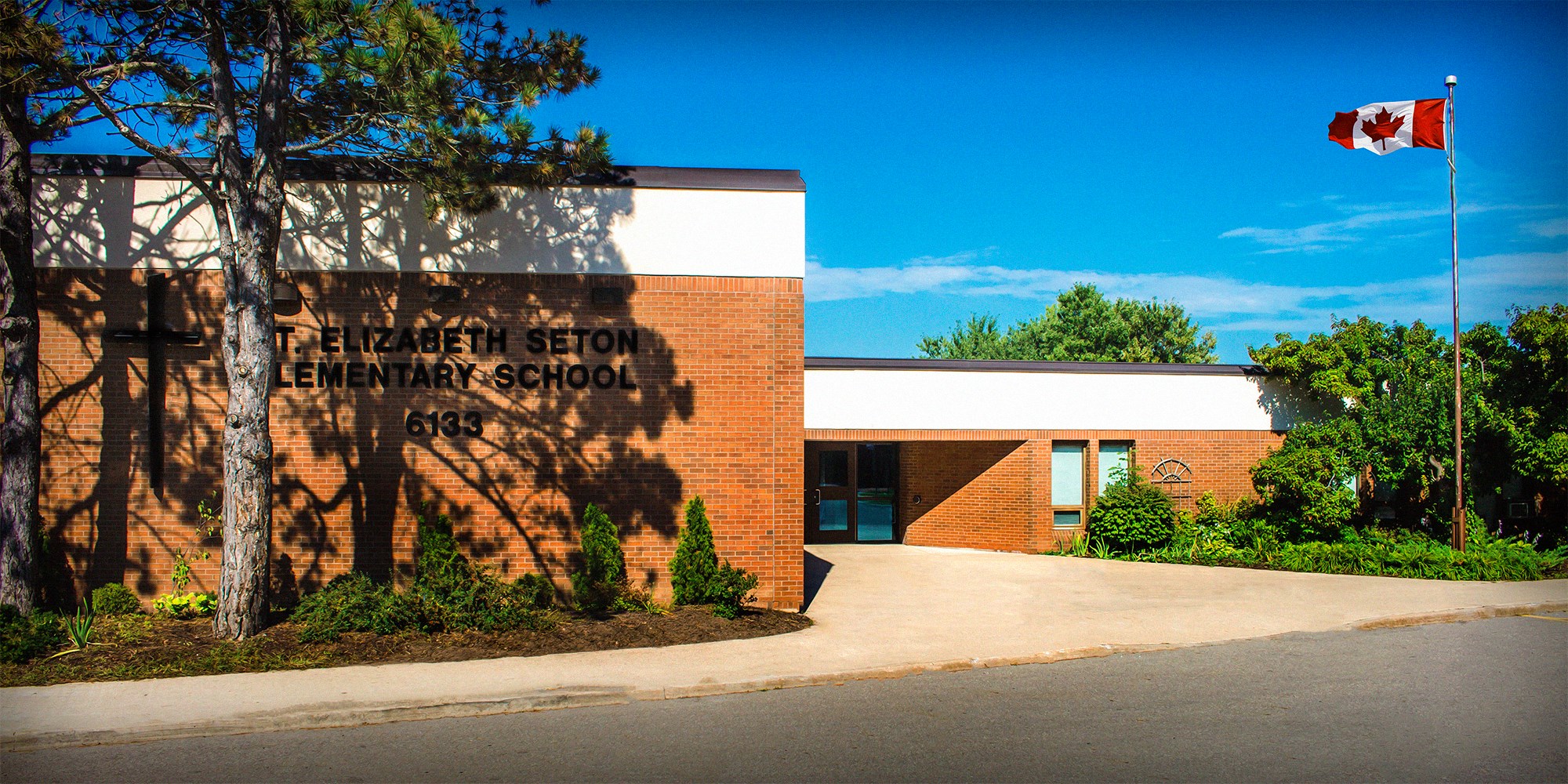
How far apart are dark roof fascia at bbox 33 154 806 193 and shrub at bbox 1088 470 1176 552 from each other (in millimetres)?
10130

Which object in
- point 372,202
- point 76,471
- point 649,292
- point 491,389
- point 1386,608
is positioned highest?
point 372,202

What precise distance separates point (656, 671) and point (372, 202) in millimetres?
6889

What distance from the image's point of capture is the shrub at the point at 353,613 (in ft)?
32.7

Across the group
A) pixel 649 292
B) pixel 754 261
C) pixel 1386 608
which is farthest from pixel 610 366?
pixel 1386 608

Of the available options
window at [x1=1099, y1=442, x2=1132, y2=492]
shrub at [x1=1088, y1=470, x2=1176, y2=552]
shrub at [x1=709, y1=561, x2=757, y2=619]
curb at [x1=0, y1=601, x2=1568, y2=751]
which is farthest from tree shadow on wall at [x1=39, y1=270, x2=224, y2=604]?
window at [x1=1099, y1=442, x2=1132, y2=492]

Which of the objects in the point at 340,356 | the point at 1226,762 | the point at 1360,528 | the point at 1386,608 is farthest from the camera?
the point at 1360,528

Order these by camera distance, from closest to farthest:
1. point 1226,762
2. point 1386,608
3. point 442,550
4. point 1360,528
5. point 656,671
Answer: point 1226,762
point 656,671
point 442,550
point 1386,608
point 1360,528

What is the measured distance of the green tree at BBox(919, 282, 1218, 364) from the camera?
47.1 metres

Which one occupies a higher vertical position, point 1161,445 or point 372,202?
point 372,202

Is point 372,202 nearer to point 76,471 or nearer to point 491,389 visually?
point 491,389

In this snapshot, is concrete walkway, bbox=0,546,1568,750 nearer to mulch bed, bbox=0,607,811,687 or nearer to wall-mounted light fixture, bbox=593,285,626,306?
mulch bed, bbox=0,607,811,687

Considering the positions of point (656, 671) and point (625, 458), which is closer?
point (656, 671)

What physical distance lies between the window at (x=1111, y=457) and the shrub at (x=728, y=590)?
10421 millimetres

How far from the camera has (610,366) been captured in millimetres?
12164
